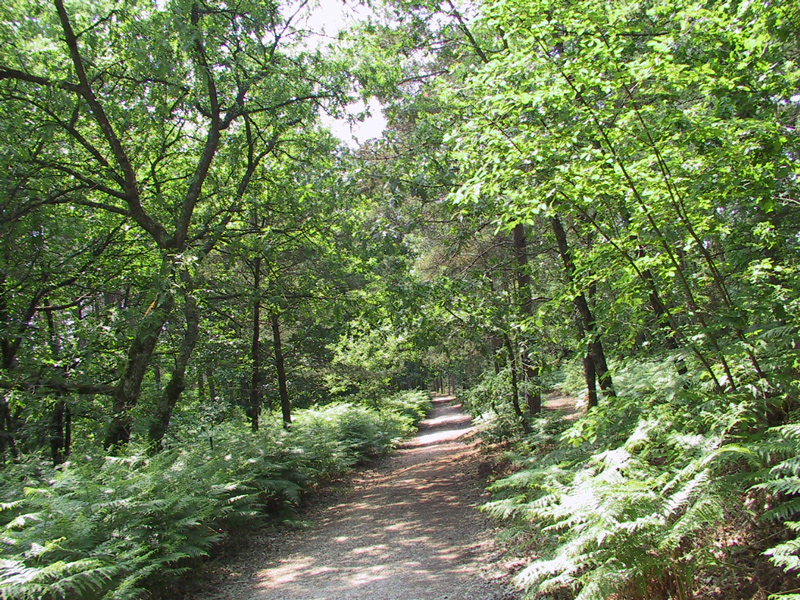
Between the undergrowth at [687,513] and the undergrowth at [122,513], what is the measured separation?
3.38 metres

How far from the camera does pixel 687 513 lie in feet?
9.26

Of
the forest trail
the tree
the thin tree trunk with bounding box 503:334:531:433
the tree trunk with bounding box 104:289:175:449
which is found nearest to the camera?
the forest trail

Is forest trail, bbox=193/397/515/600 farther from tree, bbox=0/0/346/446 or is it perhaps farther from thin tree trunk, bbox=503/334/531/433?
tree, bbox=0/0/346/446

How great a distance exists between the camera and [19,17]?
266 inches

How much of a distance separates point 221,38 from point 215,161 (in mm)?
3450

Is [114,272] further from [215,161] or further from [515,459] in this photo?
[515,459]

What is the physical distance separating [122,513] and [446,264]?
10159mm

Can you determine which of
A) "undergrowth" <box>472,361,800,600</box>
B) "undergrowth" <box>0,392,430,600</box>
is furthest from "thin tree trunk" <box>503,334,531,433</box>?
"undergrowth" <box>472,361,800,600</box>

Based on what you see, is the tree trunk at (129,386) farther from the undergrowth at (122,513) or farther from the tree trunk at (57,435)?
the tree trunk at (57,435)

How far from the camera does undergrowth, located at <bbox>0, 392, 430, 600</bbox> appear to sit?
3.96 m

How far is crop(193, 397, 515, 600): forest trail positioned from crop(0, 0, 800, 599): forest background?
0.62m

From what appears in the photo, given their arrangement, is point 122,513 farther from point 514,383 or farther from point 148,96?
point 514,383

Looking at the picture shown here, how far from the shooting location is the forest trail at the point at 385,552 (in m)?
5.03

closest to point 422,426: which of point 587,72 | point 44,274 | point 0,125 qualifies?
point 44,274
